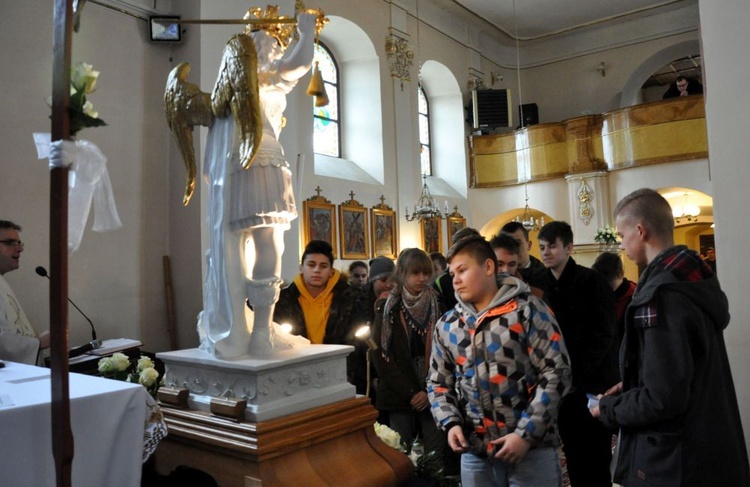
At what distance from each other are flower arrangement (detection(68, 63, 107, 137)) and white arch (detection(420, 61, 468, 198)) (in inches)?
517

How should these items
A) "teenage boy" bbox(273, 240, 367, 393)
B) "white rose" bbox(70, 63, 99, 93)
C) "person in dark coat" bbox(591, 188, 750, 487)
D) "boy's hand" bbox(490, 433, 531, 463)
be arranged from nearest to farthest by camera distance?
"white rose" bbox(70, 63, 99, 93) → "person in dark coat" bbox(591, 188, 750, 487) → "boy's hand" bbox(490, 433, 531, 463) → "teenage boy" bbox(273, 240, 367, 393)

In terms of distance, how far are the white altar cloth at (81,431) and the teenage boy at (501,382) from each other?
3.59ft

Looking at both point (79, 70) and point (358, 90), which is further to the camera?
point (358, 90)

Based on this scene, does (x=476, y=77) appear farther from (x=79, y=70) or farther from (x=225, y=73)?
(x=79, y=70)

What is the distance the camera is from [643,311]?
1955 mm

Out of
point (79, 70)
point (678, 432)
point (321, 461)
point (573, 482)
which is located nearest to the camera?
point (79, 70)

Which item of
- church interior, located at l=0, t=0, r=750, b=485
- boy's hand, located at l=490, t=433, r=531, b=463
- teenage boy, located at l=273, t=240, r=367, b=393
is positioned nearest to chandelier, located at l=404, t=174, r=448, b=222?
church interior, located at l=0, t=0, r=750, b=485

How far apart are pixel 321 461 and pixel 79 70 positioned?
189 cm

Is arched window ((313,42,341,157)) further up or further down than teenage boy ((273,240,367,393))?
further up

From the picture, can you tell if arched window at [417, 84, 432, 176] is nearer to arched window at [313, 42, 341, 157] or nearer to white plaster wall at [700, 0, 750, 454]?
arched window at [313, 42, 341, 157]

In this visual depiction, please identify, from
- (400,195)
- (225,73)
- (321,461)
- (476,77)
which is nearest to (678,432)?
(321,461)

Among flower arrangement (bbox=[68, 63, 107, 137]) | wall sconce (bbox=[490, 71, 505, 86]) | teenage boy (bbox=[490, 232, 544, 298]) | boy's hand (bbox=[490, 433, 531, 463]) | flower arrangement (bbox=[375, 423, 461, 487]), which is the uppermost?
wall sconce (bbox=[490, 71, 505, 86])

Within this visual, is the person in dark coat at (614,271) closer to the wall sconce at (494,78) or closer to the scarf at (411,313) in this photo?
the scarf at (411,313)

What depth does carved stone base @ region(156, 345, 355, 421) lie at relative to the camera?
259 cm
